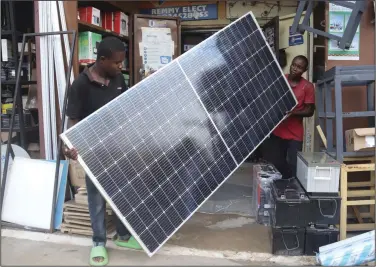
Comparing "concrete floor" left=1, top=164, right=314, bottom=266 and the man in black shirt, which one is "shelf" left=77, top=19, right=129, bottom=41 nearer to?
the man in black shirt

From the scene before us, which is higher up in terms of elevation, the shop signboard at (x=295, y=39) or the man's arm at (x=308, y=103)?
the shop signboard at (x=295, y=39)

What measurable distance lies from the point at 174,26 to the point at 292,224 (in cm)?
378

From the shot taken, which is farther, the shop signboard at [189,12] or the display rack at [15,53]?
the shop signboard at [189,12]

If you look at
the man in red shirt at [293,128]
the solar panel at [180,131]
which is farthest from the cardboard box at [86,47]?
the man in red shirt at [293,128]

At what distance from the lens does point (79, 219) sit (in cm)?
395

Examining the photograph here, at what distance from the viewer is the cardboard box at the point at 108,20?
5346 mm

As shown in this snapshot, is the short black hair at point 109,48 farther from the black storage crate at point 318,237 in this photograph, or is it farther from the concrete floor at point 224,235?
the black storage crate at point 318,237

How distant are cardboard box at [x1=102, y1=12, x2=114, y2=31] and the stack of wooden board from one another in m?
2.60

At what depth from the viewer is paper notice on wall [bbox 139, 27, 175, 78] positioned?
5824mm

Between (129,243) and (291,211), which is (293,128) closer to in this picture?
(291,211)

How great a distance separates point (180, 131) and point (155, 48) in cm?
285

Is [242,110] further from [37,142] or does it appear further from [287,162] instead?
[37,142]

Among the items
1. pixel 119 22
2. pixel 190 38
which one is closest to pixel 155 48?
pixel 119 22

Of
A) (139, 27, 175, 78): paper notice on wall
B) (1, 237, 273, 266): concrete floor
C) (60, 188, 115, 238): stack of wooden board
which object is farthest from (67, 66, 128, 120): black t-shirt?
(139, 27, 175, 78): paper notice on wall
